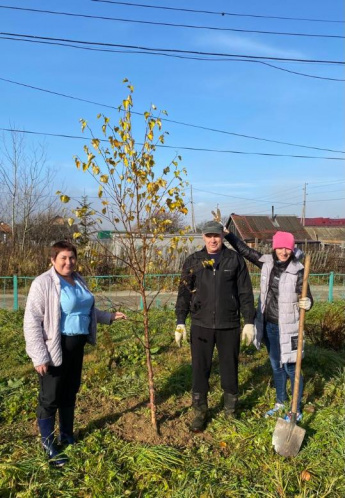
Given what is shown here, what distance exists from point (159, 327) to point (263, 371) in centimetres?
235

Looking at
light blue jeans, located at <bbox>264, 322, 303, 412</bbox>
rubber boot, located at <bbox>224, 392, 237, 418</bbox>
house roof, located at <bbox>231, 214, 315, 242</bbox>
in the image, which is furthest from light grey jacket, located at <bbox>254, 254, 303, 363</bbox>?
house roof, located at <bbox>231, 214, 315, 242</bbox>

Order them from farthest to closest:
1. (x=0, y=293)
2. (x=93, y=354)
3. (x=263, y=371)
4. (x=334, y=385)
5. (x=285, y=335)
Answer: (x=0, y=293) < (x=93, y=354) < (x=263, y=371) < (x=334, y=385) < (x=285, y=335)

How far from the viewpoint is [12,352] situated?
5.38 metres

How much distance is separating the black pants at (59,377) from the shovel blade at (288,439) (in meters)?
1.61

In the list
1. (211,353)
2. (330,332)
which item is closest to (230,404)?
(211,353)

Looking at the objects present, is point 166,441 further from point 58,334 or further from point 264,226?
point 264,226

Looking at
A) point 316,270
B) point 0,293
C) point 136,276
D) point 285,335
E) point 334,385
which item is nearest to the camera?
point 136,276

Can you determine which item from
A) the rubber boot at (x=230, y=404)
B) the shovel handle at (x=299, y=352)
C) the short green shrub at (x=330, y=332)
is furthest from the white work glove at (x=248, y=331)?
the short green shrub at (x=330, y=332)

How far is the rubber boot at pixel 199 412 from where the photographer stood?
3371 millimetres

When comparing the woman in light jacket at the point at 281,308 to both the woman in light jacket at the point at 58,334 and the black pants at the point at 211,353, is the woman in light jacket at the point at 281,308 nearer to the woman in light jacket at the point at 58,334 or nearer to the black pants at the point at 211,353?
the black pants at the point at 211,353

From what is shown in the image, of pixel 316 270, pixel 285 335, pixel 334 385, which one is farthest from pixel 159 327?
pixel 316 270

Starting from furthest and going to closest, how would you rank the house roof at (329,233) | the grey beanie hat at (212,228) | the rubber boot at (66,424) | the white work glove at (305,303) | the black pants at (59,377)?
the house roof at (329,233) → the grey beanie hat at (212,228) → the white work glove at (305,303) → the rubber boot at (66,424) → the black pants at (59,377)

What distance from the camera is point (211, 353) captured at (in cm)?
344

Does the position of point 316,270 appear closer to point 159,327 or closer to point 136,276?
point 159,327
